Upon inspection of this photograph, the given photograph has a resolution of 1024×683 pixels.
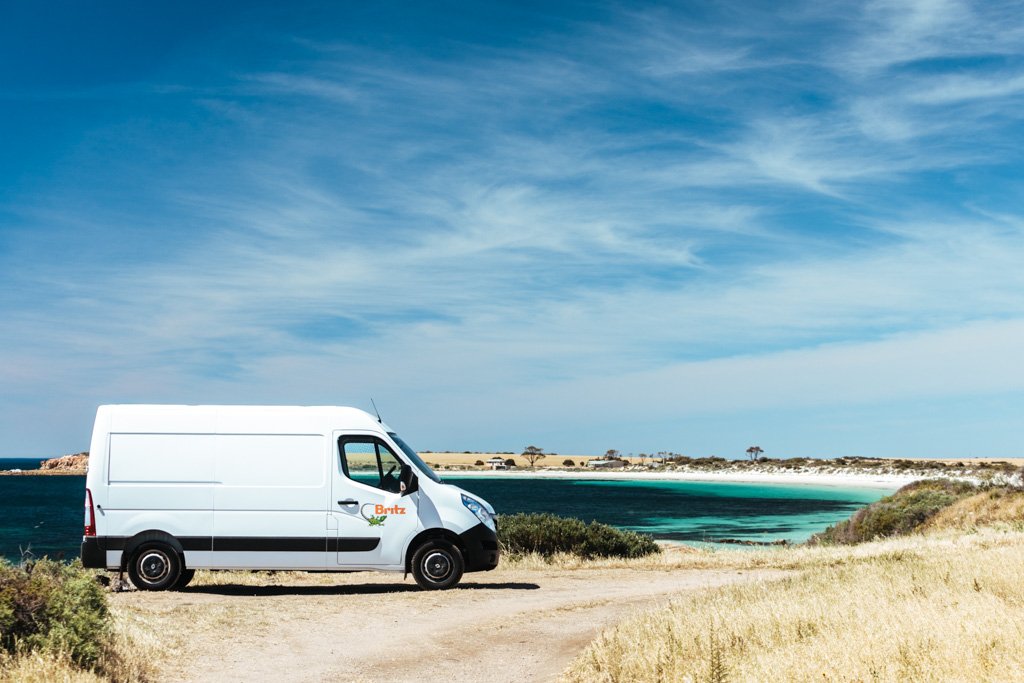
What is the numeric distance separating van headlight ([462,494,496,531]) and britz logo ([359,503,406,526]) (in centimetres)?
103

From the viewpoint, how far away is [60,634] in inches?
345

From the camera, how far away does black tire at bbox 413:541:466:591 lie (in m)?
15.0

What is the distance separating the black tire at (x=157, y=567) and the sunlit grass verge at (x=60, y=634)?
15.1ft

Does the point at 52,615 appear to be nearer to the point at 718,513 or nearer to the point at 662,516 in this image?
the point at 662,516

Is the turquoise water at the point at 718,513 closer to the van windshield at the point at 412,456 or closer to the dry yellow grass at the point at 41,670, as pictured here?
the van windshield at the point at 412,456

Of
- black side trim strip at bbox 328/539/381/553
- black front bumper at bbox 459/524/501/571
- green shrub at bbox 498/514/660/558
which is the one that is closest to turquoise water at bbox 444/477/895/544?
green shrub at bbox 498/514/660/558

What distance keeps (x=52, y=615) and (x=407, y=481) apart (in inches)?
255

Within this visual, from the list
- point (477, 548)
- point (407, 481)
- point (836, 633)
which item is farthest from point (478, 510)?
point (836, 633)

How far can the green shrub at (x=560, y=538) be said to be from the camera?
2144cm

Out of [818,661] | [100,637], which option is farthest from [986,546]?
[100,637]

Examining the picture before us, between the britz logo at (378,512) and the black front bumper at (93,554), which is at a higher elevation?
the britz logo at (378,512)

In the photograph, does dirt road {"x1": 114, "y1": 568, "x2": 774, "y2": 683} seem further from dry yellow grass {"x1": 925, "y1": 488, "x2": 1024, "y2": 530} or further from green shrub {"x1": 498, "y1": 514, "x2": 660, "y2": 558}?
dry yellow grass {"x1": 925, "y1": 488, "x2": 1024, "y2": 530}

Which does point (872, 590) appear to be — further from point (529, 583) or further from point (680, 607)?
point (529, 583)

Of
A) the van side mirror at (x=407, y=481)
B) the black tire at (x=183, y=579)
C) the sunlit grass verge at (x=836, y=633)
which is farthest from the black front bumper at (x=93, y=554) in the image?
the sunlit grass verge at (x=836, y=633)
